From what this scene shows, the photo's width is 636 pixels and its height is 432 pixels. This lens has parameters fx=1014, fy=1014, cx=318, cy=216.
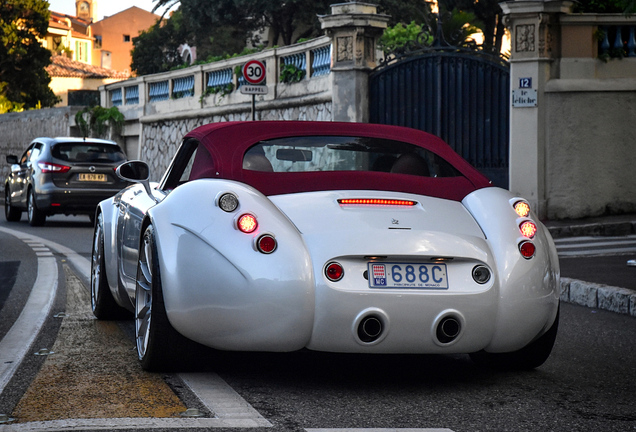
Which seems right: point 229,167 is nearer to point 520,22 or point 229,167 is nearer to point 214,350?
point 214,350

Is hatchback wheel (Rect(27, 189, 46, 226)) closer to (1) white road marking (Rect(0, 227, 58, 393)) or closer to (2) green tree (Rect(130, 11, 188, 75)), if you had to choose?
(1) white road marking (Rect(0, 227, 58, 393))

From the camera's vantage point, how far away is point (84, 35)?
4063 inches

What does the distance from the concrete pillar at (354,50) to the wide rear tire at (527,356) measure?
13.4 meters

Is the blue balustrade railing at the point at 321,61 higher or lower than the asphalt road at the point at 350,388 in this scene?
higher

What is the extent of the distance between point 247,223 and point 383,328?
0.74m

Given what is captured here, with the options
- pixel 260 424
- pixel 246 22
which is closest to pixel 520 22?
pixel 260 424

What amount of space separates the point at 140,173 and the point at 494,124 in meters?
11.6

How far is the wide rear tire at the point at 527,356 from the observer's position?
15.9 ft

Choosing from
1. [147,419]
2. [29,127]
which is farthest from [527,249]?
[29,127]

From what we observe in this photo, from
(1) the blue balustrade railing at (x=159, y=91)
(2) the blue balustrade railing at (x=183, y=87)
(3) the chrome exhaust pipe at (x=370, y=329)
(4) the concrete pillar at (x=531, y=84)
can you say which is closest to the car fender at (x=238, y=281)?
(3) the chrome exhaust pipe at (x=370, y=329)

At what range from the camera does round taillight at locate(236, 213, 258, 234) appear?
4.38m

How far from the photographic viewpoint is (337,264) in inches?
170

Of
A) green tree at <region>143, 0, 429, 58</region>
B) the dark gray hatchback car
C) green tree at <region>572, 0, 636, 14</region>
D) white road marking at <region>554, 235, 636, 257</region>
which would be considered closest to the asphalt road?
white road marking at <region>554, 235, 636, 257</region>

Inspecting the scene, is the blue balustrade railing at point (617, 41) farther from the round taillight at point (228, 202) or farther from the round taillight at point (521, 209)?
the round taillight at point (228, 202)
